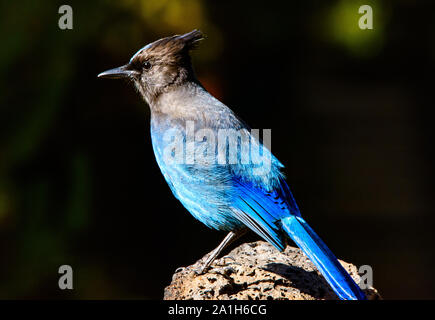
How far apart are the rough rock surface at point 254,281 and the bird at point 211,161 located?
129 millimetres

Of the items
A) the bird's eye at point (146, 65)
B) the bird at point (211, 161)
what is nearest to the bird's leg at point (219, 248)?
the bird at point (211, 161)

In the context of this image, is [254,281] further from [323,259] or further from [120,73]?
[120,73]

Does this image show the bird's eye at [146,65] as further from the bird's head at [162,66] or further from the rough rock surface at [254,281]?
the rough rock surface at [254,281]

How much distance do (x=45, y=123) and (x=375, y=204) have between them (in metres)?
3.11

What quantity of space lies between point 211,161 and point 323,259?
0.74 metres

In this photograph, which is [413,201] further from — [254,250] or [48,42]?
[48,42]

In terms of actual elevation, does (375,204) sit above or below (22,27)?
below

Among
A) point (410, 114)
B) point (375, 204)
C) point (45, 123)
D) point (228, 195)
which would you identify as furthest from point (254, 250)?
point (410, 114)

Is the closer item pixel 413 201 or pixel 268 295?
pixel 268 295

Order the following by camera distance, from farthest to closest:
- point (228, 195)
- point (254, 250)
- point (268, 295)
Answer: point (254, 250) < point (228, 195) < point (268, 295)

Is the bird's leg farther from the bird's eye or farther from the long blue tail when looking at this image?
the bird's eye

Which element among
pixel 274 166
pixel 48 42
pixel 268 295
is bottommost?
pixel 268 295

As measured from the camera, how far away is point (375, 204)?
5.64 metres

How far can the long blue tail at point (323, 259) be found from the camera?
253 cm
